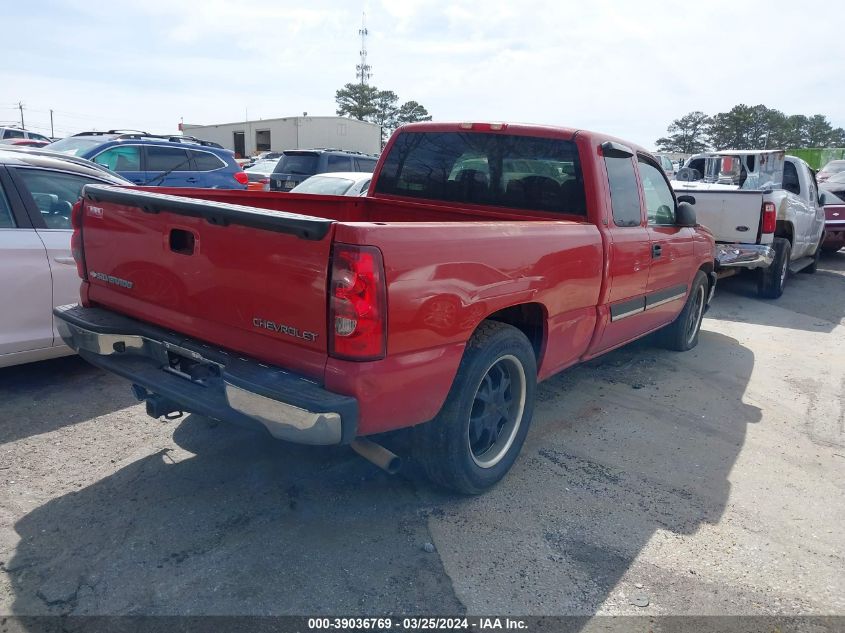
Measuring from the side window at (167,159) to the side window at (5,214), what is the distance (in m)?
6.30

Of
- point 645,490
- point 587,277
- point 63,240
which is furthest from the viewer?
point 63,240

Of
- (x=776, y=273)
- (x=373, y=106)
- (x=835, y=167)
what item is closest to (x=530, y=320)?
(x=776, y=273)

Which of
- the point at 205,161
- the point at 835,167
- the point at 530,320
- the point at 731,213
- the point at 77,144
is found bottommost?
the point at 530,320

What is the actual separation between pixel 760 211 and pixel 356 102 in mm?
74210

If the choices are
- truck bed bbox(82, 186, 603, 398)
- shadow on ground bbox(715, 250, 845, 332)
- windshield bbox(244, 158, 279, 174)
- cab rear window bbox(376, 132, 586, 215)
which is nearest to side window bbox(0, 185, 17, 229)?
truck bed bbox(82, 186, 603, 398)

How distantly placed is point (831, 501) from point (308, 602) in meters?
2.95

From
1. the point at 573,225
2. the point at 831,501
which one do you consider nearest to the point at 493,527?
the point at 573,225

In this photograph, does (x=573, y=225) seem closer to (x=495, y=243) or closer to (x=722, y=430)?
(x=495, y=243)

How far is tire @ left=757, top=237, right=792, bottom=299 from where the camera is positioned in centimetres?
920

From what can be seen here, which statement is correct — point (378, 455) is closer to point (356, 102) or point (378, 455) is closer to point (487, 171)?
point (487, 171)

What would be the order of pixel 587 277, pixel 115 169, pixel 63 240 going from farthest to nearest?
pixel 115 169, pixel 63 240, pixel 587 277

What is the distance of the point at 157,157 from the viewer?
10.5 meters

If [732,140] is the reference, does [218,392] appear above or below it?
below

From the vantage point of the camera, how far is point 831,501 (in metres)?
3.66
